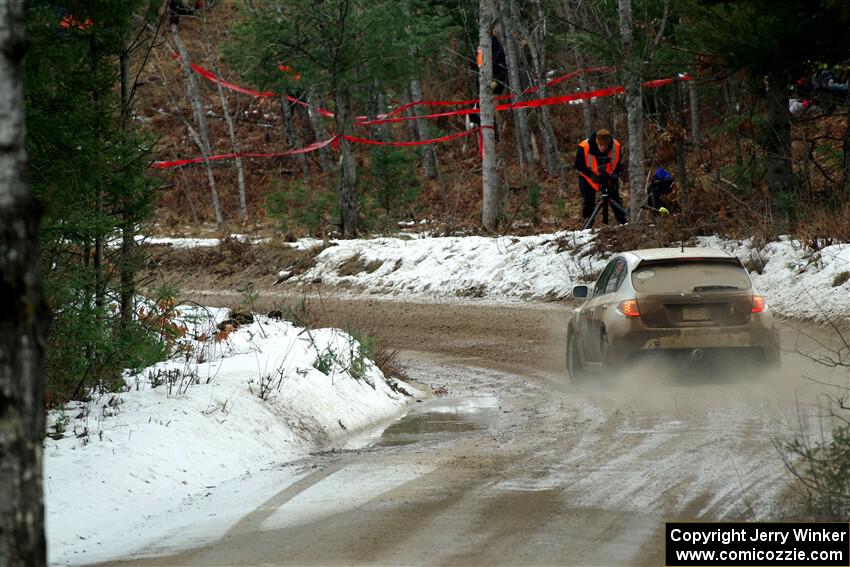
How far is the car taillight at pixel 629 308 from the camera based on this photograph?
1200cm

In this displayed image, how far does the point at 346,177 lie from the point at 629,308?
18939 millimetres

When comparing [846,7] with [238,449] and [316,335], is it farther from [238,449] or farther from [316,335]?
[238,449]

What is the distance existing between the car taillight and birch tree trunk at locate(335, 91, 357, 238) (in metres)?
18.4

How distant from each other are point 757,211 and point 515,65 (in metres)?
19.9

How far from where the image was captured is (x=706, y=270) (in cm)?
1206

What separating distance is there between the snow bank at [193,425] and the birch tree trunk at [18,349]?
107 inches

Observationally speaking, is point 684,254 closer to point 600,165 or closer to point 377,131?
point 600,165

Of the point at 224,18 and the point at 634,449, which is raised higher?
the point at 224,18

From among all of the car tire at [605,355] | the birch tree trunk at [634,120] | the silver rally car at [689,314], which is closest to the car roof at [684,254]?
the silver rally car at [689,314]

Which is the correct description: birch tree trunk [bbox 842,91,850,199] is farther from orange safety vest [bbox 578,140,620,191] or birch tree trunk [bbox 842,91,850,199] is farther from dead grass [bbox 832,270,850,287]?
orange safety vest [bbox 578,140,620,191]

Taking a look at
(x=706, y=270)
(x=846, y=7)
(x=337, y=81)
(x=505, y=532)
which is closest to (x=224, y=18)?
(x=337, y=81)

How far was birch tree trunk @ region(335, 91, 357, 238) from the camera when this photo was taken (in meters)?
30.0

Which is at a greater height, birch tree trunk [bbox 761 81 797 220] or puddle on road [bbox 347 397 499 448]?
birch tree trunk [bbox 761 81 797 220]

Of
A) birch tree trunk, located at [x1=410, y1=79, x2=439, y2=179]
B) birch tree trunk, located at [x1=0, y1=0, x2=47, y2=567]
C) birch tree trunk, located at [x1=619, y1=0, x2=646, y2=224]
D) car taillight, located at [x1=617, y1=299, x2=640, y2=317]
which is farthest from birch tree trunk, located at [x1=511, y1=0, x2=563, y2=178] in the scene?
birch tree trunk, located at [x1=0, y1=0, x2=47, y2=567]
